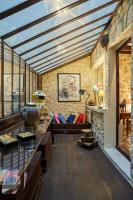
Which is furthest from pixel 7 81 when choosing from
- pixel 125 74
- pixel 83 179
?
pixel 125 74

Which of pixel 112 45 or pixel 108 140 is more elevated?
pixel 112 45

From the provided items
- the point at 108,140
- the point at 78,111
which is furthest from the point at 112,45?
the point at 78,111

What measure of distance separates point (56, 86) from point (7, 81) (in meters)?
4.31

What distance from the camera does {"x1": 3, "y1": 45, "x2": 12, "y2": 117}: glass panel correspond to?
10.7 ft

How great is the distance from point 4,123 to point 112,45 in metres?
2.86

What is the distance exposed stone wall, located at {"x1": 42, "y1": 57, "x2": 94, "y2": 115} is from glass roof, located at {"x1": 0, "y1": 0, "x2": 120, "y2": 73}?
9.32 ft

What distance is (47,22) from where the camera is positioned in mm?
3178

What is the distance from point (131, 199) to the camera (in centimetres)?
245

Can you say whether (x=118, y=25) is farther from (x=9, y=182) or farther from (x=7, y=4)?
(x=9, y=182)

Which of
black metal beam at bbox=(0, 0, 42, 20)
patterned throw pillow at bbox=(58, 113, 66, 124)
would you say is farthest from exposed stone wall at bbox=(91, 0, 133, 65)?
patterned throw pillow at bbox=(58, 113, 66, 124)

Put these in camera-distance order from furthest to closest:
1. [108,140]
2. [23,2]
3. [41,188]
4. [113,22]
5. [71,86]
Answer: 1. [71,86]
2. [108,140]
3. [113,22]
4. [41,188]
5. [23,2]

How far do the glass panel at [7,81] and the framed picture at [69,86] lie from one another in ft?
13.4

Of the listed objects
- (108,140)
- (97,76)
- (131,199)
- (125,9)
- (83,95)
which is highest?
(125,9)

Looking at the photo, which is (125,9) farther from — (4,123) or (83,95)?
(83,95)
